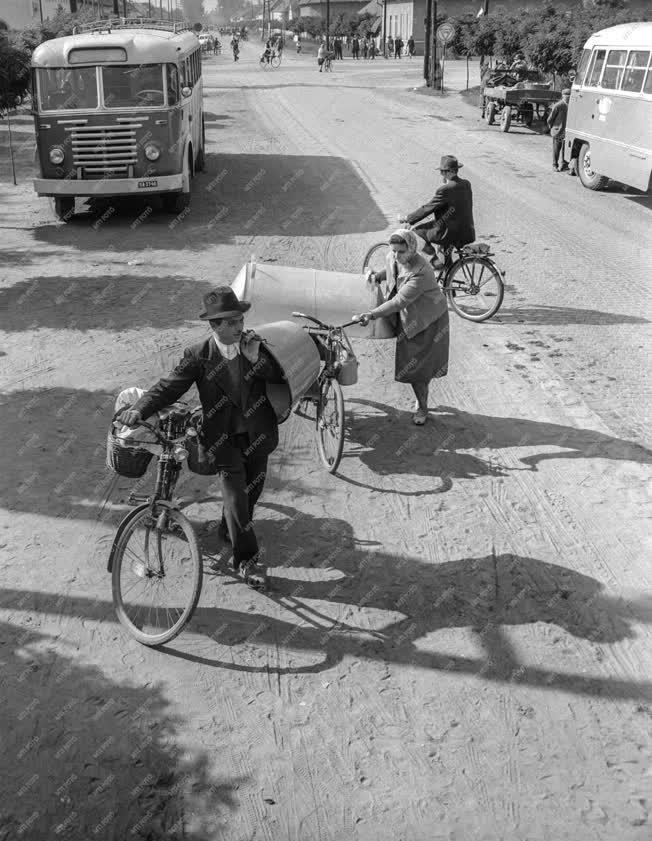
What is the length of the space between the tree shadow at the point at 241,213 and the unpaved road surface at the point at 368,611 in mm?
3045

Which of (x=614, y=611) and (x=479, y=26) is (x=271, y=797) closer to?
(x=614, y=611)

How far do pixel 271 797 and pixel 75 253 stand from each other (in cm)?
1079

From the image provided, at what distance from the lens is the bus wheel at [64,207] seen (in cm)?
1505

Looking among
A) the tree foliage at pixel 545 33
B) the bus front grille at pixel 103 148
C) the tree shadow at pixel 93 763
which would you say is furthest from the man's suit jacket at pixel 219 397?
the tree foliage at pixel 545 33

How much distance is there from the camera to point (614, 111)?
17.3 metres

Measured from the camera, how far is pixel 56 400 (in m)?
8.17

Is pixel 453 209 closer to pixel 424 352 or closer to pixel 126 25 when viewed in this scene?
pixel 424 352

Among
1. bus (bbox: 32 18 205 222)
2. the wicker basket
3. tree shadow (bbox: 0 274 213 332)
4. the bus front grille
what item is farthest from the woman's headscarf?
the bus front grille

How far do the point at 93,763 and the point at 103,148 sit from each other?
12.0 metres

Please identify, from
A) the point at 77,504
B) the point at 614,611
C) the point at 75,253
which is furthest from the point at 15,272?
the point at 614,611

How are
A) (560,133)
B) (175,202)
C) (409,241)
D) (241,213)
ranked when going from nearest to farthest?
(409,241)
(175,202)
(241,213)
(560,133)

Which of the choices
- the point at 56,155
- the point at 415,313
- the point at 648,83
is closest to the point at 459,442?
the point at 415,313

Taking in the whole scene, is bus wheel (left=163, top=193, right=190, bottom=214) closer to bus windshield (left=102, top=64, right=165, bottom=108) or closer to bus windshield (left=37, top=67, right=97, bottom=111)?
bus windshield (left=102, top=64, right=165, bottom=108)

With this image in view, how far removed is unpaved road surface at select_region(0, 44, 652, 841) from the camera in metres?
3.99
